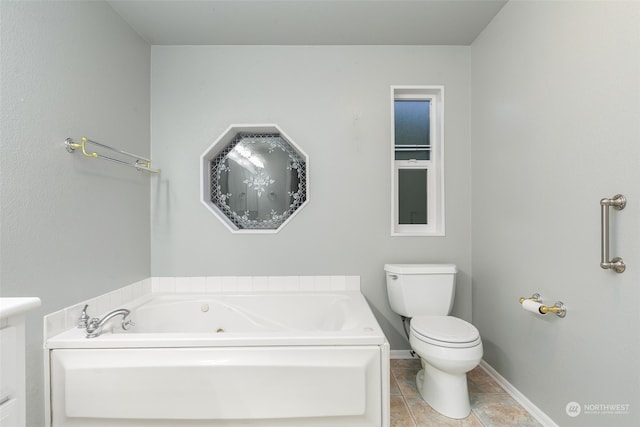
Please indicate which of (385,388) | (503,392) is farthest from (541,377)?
(385,388)

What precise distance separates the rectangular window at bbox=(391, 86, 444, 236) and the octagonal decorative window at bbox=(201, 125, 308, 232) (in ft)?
2.63

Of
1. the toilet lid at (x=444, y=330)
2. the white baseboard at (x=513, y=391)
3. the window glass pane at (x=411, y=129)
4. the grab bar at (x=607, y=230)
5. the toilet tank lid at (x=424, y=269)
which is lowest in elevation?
the white baseboard at (x=513, y=391)

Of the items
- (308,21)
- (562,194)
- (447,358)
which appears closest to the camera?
(562,194)

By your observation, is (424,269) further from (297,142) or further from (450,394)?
(297,142)

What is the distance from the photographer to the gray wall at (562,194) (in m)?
1.09

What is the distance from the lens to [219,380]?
1262mm

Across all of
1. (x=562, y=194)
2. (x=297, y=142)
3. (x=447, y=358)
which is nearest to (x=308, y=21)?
(x=297, y=142)

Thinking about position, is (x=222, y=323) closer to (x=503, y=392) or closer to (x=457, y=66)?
(x=503, y=392)

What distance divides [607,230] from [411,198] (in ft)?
4.20

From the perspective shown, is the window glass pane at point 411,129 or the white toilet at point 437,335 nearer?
the white toilet at point 437,335

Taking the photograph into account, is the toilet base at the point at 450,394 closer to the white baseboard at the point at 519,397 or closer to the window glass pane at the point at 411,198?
the white baseboard at the point at 519,397

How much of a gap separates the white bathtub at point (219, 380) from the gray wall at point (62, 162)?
0.22 metres

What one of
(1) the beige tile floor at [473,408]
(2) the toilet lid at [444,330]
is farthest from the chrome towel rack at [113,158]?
(1) the beige tile floor at [473,408]

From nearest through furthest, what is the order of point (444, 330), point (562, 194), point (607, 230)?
point (607, 230)
point (562, 194)
point (444, 330)
